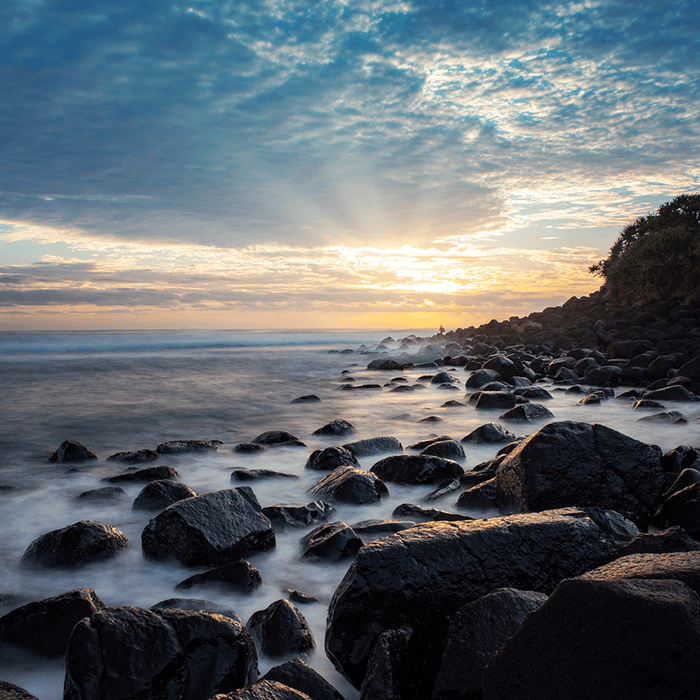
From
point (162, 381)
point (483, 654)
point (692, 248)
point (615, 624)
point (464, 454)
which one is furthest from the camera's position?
point (692, 248)

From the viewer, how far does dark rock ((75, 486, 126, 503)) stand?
178 inches

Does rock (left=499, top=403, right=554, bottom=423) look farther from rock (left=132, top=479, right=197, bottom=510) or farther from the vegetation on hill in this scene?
the vegetation on hill

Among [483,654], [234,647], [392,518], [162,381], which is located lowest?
[162,381]

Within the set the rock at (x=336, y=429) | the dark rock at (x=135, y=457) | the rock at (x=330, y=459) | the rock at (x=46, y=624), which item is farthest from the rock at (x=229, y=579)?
Answer: the rock at (x=336, y=429)

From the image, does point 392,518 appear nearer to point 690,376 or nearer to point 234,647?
point 234,647

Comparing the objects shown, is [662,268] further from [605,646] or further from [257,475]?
[605,646]

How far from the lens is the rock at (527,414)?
7.81m

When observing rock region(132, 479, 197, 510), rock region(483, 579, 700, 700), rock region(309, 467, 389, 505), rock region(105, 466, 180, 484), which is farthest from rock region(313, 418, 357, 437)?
rock region(483, 579, 700, 700)

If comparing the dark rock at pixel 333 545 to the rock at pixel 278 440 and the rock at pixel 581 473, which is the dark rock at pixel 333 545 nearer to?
the rock at pixel 581 473

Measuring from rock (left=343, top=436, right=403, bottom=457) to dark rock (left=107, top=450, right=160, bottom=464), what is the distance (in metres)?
2.40

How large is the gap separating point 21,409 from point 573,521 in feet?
35.5

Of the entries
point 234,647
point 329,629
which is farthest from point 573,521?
point 234,647

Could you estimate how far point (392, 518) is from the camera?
155 inches

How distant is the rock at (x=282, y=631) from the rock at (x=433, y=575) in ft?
0.54
